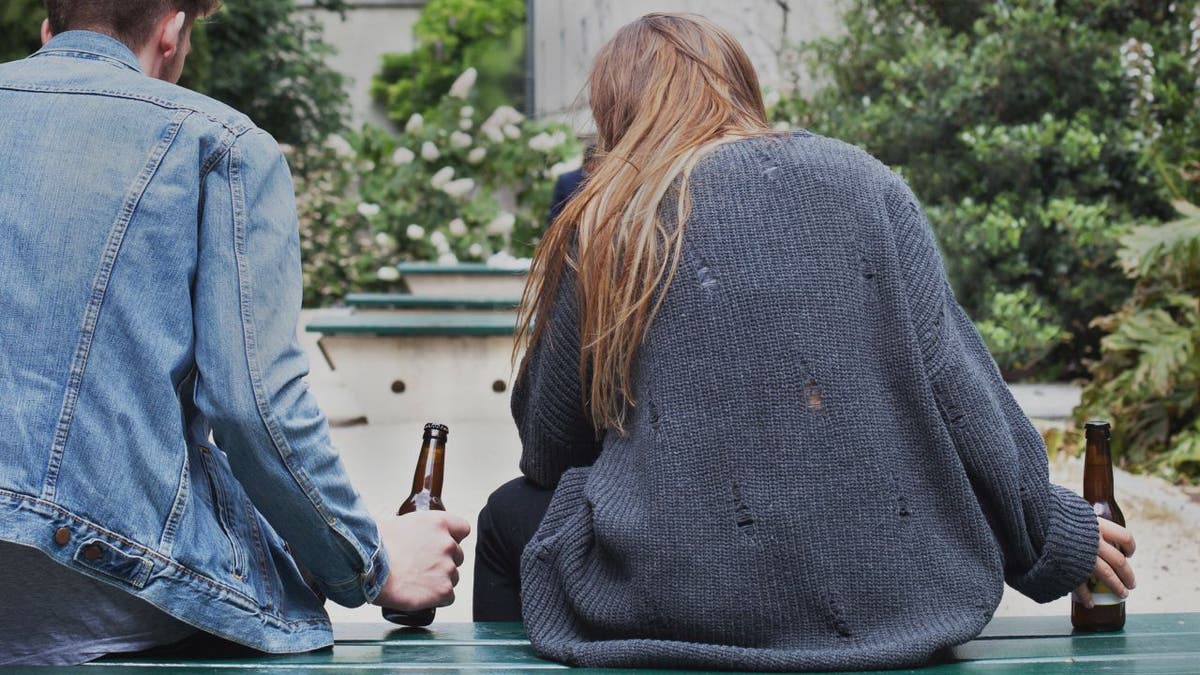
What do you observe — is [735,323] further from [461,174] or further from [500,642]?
[461,174]

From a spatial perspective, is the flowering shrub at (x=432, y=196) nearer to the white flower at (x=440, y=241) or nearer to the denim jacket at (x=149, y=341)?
the white flower at (x=440, y=241)

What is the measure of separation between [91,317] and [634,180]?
2.76ft

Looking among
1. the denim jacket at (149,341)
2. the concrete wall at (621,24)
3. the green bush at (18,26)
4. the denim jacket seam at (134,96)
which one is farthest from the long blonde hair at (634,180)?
the concrete wall at (621,24)

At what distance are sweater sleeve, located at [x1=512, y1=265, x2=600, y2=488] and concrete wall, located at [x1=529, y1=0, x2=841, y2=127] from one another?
698 centimetres

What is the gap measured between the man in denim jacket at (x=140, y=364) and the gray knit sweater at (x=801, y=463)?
41 cm

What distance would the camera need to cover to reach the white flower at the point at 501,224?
10957 mm

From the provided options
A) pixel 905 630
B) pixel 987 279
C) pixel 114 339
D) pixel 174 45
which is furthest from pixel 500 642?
pixel 987 279

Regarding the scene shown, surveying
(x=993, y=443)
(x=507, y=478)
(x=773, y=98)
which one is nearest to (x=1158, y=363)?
(x=507, y=478)

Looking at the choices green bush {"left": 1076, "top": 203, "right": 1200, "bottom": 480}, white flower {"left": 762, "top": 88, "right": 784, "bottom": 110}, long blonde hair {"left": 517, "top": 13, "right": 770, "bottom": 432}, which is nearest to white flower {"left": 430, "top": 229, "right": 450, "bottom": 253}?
white flower {"left": 762, "top": 88, "right": 784, "bottom": 110}

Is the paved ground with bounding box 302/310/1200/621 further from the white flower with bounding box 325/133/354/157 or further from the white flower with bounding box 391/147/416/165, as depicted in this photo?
the white flower with bounding box 325/133/354/157

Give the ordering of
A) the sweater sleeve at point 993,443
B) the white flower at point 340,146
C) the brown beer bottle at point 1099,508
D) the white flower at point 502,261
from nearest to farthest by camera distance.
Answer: the sweater sleeve at point 993,443 → the brown beer bottle at point 1099,508 → the white flower at point 502,261 → the white flower at point 340,146

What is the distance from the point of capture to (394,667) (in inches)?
80.2

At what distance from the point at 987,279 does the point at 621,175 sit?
6870 mm

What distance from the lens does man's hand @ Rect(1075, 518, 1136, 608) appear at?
2307mm
